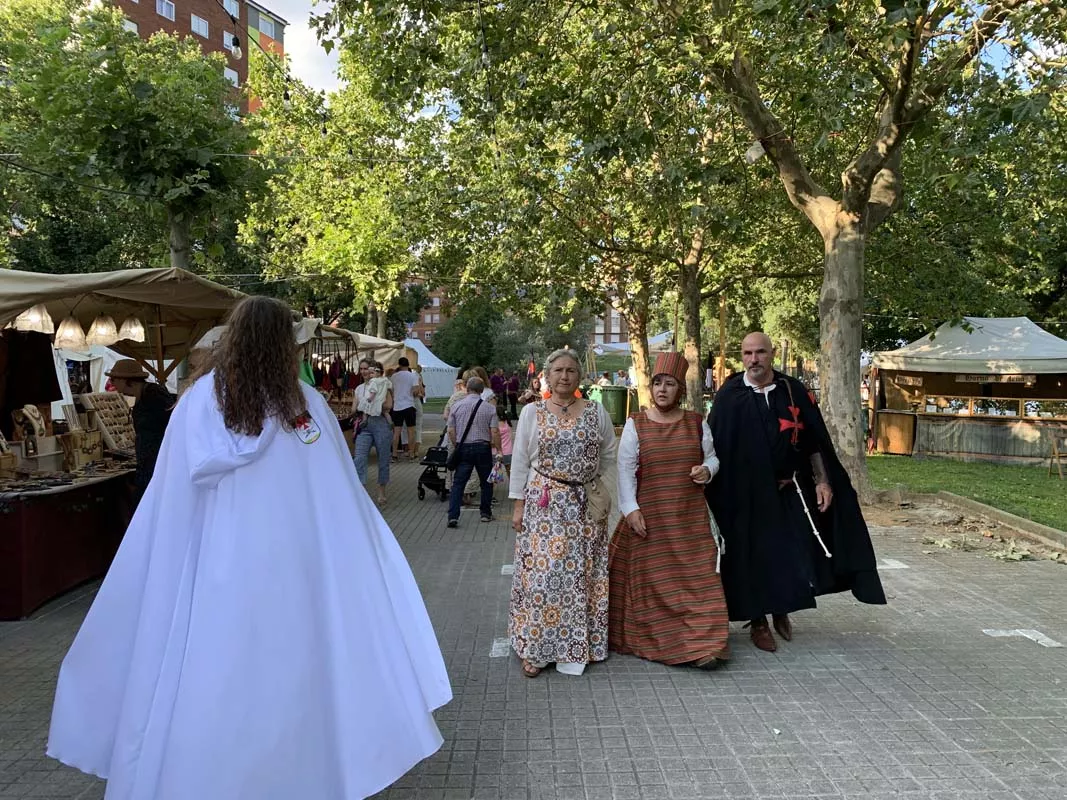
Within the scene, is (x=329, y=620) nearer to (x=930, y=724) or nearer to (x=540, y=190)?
(x=930, y=724)

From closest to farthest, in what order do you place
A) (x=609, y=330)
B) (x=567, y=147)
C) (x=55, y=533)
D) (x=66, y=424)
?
1. (x=55, y=533)
2. (x=66, y=424)
3. (x=567, y=147)
4. (x=609, y=330)

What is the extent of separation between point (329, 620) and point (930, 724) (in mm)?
2941

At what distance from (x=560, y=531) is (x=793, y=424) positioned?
1.53 meters

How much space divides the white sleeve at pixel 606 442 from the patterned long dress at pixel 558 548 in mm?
114

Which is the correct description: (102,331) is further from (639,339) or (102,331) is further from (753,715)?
(639,339)

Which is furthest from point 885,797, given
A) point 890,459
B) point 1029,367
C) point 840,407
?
point 1029,367

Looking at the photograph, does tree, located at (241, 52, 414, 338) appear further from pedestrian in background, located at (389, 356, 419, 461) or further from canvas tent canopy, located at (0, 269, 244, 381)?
canvas tent canopy, located at (0, 269, 244, 381)

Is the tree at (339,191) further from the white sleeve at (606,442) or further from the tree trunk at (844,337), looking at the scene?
the white sleeve at (606,442)

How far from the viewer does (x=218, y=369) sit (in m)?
2.62

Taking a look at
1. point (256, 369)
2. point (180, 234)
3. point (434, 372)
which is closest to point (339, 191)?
point (180, 234)

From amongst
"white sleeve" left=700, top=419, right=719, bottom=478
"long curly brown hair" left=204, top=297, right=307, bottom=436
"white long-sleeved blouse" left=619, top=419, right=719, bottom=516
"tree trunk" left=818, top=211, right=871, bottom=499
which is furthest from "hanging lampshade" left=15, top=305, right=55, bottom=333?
"tree trunk" left=818, top=211, right=871, bottom=499

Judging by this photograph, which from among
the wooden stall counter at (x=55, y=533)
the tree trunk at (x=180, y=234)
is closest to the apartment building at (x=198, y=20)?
the tree trunk at (x=180, y=234)

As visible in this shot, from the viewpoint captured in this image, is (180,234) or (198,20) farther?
(198,20)

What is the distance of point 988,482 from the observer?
13039 mm
